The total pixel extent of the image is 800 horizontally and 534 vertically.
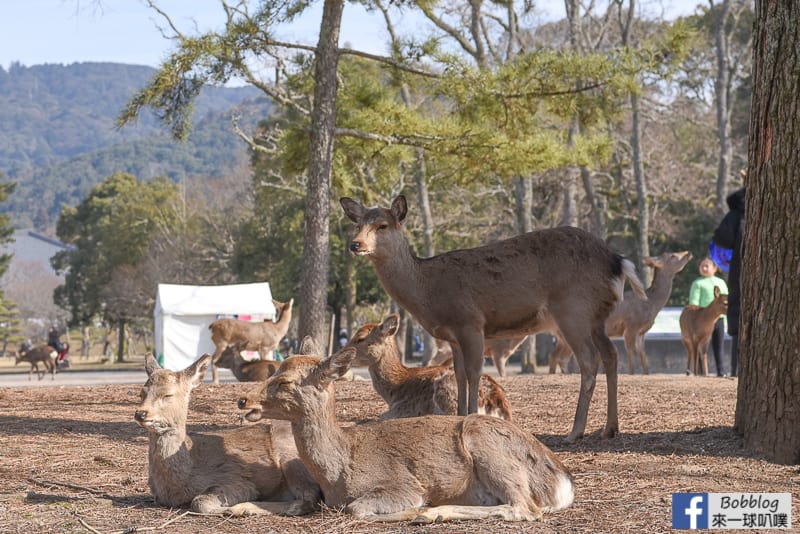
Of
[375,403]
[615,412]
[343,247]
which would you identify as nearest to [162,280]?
[343,247]

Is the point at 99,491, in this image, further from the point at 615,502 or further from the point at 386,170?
the point at 386,170

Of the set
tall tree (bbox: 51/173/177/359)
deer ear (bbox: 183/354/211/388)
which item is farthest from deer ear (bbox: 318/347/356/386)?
tall tree (bbox: 51/173/177/359)

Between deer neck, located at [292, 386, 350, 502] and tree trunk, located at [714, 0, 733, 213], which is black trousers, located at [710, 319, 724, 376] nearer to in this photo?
deer neck, located at [292, 386, 350, 502]

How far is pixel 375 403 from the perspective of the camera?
34.7ft

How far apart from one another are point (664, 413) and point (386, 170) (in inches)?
313

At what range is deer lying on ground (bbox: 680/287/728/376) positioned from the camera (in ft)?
51.4

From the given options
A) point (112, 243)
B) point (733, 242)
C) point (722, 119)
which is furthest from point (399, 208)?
point (112, 243)

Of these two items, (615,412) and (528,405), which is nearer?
(615,412)

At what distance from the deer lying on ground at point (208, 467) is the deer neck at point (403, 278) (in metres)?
2.47

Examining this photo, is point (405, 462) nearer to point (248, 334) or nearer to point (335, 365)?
point (335, 365)

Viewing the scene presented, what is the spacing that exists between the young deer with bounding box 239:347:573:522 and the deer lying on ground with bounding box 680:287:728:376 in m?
11.0

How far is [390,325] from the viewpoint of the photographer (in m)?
6.75

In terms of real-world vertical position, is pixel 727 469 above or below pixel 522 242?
below

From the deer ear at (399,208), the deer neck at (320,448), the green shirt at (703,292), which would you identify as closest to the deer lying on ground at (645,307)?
the green shirt at (703,292)
